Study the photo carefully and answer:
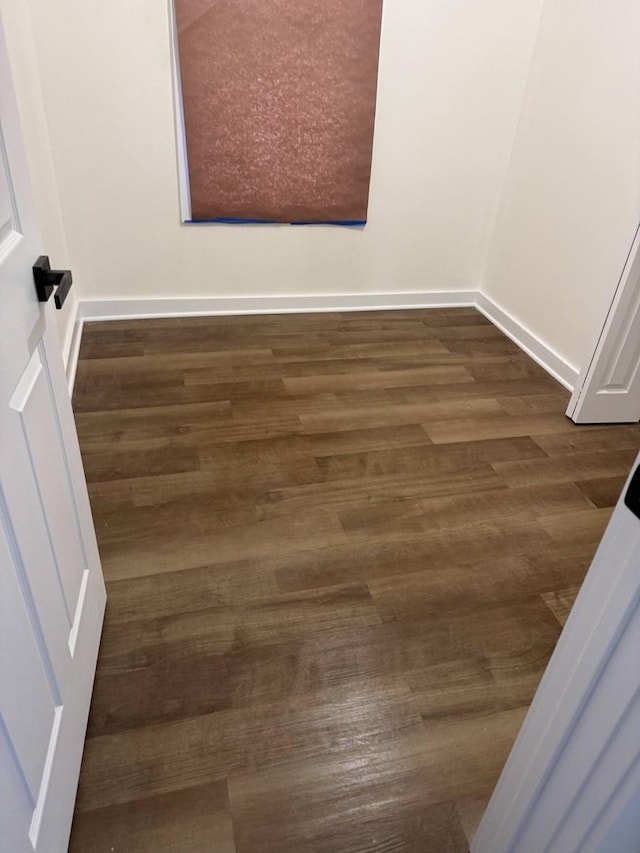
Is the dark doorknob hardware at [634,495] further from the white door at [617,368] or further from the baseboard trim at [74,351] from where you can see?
the baseboard trim at [74,351]

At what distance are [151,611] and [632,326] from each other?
2.04 meters

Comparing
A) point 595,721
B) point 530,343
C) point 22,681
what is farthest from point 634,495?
point 530,343

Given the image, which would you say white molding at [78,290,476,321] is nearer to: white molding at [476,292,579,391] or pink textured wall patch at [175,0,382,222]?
white molding at [476,292,579,391]

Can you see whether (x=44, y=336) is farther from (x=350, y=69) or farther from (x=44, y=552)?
(x=350, y=69)

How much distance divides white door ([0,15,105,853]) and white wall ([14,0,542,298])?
2.08 metres

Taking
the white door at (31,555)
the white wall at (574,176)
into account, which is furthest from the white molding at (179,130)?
the white door at (31,555)

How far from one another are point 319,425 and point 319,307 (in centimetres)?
128

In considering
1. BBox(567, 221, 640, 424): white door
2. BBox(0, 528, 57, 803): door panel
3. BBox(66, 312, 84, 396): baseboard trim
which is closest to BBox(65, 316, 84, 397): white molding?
BBox(66, 312, 84, 396): baseboard trim

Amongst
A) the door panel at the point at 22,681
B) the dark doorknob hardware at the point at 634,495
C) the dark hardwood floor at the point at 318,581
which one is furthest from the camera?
the dark hardwood floor at the point at 318,581

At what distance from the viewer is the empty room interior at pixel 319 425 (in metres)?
0.97

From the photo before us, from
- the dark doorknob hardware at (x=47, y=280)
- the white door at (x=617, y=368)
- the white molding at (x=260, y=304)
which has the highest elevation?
the dark doorknob hardware at (x=47, y=280)

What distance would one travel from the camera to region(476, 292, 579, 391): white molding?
289 cm

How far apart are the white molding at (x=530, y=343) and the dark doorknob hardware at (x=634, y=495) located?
2.25 m

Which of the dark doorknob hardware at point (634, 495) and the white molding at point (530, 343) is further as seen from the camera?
the white molding at point (530, 343)
